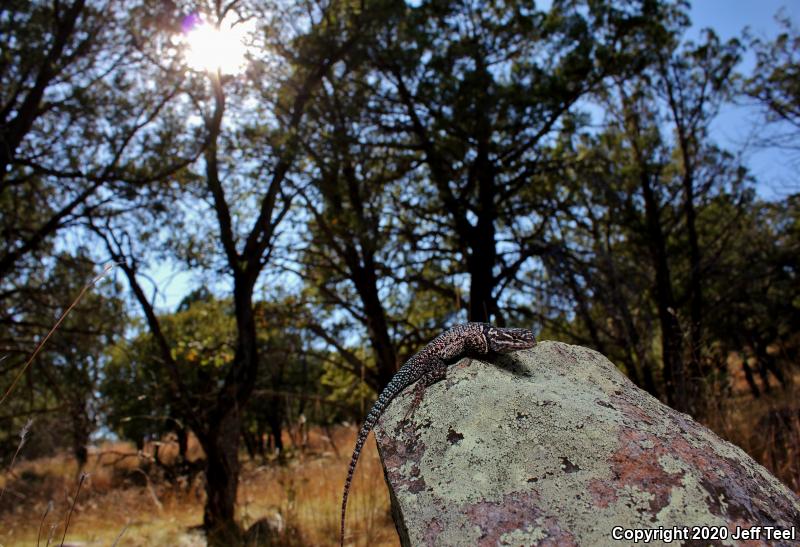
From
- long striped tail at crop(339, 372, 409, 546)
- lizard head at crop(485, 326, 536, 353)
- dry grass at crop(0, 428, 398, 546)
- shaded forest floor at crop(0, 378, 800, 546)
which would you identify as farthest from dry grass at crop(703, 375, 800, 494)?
dry grass at crop(0, 428, 398, 546)

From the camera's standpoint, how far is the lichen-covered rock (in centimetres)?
200

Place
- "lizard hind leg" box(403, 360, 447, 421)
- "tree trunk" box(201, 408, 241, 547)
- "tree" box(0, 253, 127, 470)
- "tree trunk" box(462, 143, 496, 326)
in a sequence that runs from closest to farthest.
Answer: "lizard hind leg" box(403, 360, 447, 421), "tree trunk" box(201, 408, 241, 547), "tree" box(0, 253, 127, 470), "tree trunk" box(462, 143, 496, 326)

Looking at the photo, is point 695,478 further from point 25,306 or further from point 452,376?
point 25,306

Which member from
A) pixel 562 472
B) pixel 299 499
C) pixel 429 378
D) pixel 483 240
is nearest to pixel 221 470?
pixel 299 499

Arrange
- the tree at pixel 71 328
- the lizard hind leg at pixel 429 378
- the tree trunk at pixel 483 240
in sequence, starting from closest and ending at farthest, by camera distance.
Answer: the lizard hind leg at pixel 429 378 < the tree at pixel 71 328 < the tree trunk at pixel 483 240

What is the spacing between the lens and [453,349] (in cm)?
341

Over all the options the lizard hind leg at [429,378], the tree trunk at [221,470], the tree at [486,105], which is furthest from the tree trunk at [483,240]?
the lizard hind leg at [429,378]

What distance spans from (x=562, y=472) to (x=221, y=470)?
23.1 feet

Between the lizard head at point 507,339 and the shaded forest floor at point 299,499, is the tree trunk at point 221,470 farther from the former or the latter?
the lizard head at point 507,339

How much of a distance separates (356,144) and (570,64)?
14.2 feet

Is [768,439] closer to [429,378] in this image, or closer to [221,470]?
[429,378]

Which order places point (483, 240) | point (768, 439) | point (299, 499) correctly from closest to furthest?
point (768, 439) → point (299, 499) → point (483, 240)

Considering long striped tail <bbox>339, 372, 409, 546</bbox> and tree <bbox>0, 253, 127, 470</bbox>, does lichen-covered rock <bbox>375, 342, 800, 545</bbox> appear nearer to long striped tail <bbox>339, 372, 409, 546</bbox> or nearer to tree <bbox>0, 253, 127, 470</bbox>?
long striped tail <bbox>339, 372, 409, 546</bbox>

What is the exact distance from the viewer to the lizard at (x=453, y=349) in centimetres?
319
